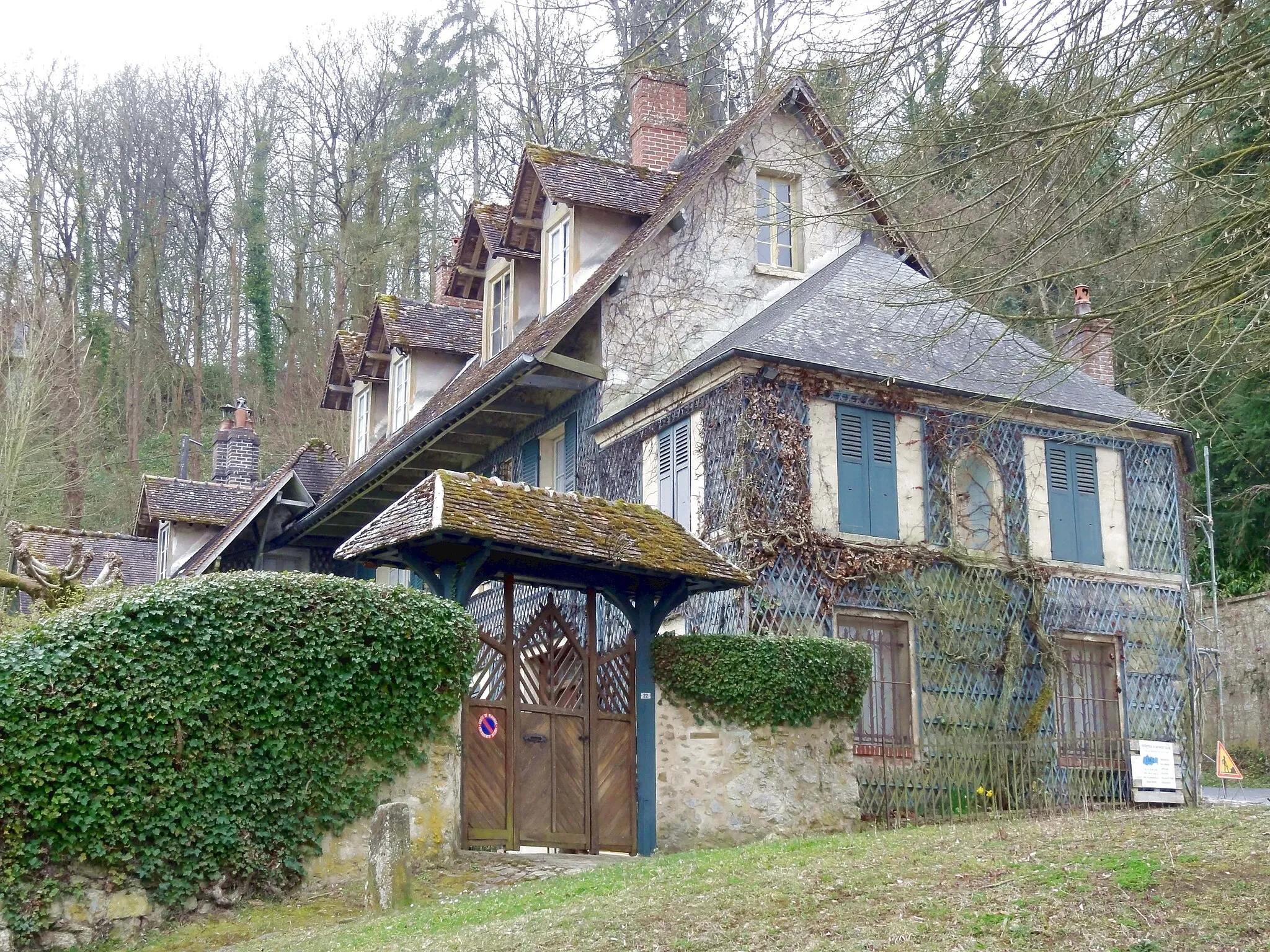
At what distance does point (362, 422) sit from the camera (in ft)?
89.6

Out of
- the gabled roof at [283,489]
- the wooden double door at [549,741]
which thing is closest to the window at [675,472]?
the wooden double door at [549,741]

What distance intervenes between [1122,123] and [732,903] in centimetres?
530

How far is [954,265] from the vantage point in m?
8.84

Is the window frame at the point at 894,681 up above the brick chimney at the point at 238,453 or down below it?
below

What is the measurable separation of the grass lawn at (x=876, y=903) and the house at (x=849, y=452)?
15.8 feet

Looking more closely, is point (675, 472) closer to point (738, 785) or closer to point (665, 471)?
point (665, 471)

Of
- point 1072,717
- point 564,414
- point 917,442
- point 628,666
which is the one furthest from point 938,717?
point 564,414

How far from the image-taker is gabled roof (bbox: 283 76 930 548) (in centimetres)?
1859

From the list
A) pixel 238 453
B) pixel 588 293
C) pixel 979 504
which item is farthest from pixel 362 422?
pixel 979 504

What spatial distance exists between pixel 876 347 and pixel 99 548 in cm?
1815

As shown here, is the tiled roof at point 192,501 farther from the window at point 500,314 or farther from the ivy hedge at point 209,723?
the ivy hedge at point 209,723

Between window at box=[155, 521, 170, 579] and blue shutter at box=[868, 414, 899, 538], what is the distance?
586 inches

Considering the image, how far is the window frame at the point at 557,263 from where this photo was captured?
20.6 m

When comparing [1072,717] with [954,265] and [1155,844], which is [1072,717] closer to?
[1155,844]
